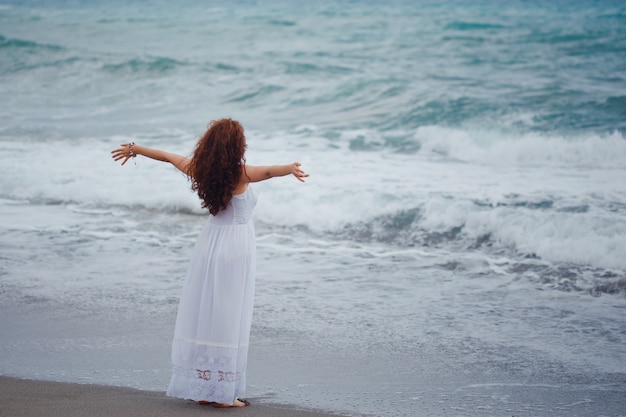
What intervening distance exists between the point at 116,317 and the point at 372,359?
2.04 m

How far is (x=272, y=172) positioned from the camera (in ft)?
14.0

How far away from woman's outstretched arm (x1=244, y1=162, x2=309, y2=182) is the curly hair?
6 cm

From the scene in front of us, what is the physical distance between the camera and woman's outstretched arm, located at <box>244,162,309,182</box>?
421 cm

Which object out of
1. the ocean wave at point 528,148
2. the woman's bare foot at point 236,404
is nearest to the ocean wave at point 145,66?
the ocean wave at point 528,148

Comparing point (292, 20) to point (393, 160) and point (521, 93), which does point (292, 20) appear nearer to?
point (521, 93)

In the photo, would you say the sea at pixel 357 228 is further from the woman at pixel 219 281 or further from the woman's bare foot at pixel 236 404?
the woman at pixel 219 281

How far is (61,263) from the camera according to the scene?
758 cm

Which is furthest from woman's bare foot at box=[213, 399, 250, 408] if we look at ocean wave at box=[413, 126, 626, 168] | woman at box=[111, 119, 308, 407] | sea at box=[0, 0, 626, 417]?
ocean wave at box=[413, 126, 626, 168]

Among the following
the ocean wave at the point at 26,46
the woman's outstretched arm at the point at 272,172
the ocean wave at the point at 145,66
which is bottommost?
the woman's outstretched arm at the point at 272,172

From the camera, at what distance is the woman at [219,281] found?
14.0 feet

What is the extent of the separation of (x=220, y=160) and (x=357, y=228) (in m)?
5.23

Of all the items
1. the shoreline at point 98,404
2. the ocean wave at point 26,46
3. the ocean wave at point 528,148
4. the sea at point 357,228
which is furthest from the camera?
the ocean wave at point 26,46

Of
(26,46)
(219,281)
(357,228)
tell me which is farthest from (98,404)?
(26,46)

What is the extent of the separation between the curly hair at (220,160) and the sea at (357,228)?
1293mm
